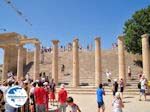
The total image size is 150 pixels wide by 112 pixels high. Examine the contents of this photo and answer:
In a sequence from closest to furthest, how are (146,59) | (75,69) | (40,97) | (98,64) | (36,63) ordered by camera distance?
(40,97) → (146,59) → (98,64) → (75,69) → (36,63)

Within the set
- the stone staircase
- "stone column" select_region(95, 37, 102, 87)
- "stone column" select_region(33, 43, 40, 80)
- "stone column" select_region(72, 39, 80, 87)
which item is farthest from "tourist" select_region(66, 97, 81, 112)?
"stone column" select_region(33, 43, 40, 80)

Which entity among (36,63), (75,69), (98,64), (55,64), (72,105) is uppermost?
(36,63)

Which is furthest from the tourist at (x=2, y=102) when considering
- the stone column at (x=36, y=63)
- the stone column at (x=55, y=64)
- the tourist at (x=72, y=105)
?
the stone column at (x=36, y=63)

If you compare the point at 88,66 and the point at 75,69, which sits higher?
the point at 88,66

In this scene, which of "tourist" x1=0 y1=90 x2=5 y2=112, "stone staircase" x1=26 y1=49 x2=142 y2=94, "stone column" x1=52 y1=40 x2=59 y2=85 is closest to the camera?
"tourist" x1=0 y1=90 x2=5 y2=112

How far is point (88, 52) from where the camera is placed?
52.4 meters

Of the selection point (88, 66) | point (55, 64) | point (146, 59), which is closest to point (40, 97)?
point (146, 59)

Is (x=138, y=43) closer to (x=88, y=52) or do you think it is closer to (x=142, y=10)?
(x=142, y=10)

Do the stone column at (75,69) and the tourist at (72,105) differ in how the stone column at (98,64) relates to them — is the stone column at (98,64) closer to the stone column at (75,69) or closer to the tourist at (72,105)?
the stone column at (75,69)

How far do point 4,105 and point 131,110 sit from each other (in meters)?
10.5

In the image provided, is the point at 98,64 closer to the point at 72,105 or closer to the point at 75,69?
the point at 75,69

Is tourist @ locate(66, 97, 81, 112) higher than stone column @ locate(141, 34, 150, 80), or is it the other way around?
stone column @ locate(141, 34, 150, 80)

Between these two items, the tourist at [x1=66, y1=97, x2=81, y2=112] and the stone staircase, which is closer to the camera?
the tourist at [x1=66, y1=97, x2=81, y2=112]

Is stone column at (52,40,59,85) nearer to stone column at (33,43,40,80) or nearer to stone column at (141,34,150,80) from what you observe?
stone column at (33,43,40,80)
